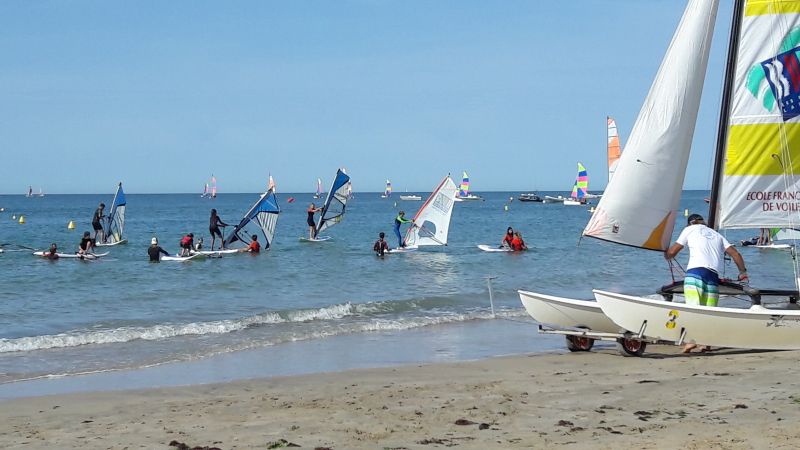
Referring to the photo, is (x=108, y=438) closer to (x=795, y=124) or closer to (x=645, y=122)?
(x=645, y=122)

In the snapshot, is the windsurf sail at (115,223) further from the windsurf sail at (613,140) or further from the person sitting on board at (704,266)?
the person sitting on board at (704,266)

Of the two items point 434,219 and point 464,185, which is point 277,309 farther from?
point 464,185

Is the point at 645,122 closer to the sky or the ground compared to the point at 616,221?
closer to the sky

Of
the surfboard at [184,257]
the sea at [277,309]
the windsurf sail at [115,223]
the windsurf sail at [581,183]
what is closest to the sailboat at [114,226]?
the windsurf sail at [115,223]

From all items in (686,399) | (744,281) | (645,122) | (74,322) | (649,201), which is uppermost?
(645,122)

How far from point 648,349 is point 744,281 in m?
1.41

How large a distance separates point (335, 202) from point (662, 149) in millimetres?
27924

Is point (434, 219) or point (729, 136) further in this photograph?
point (434, 219)

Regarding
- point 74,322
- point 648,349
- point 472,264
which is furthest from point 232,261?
point 648,349

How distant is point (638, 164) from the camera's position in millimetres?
11133

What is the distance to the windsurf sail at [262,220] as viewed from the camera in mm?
33844

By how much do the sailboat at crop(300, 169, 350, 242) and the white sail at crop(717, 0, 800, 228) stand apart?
26545 millimetres

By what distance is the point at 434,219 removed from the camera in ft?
114

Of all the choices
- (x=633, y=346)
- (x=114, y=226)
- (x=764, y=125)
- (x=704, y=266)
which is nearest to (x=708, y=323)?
(x=704, y=266)
